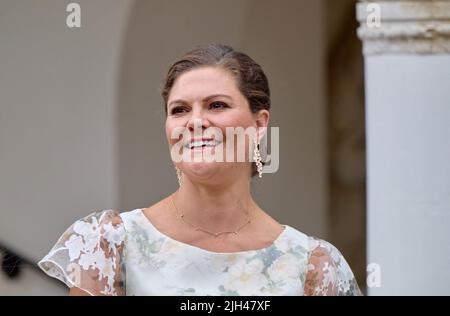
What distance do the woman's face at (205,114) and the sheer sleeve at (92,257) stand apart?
0.88 ft

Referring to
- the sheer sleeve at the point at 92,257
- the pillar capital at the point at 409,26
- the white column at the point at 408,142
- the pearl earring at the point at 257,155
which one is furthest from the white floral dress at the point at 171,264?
the pillar capital at the point at 409,26

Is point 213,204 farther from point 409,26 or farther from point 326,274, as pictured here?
point 409,26

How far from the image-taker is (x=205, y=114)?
2.72 meters

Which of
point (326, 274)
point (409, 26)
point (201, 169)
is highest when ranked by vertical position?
point (409, 26)

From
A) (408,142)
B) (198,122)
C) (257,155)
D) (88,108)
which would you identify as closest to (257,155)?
(257,155)

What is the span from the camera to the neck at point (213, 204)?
2812mm

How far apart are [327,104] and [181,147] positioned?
10.4ft

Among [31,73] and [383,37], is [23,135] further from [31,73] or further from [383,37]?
[383,37]

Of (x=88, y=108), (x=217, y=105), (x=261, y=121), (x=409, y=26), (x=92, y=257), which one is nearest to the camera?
(x=92, y=257)

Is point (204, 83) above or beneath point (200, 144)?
above

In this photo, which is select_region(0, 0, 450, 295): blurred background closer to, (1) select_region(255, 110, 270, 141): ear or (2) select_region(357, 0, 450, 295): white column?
(2) select_region(357, 0, 450, 295): white column

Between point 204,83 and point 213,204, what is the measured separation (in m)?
0.34

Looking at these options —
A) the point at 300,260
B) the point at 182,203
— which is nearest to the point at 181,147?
the point at 182,203

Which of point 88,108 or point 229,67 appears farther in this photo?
point 88,108
